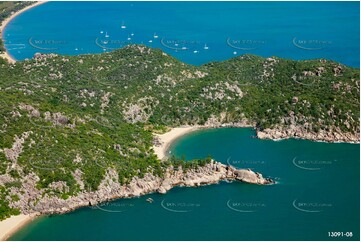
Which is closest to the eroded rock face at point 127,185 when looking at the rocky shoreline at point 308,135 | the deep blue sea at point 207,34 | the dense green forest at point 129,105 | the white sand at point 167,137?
the dense green forest at point 129,105

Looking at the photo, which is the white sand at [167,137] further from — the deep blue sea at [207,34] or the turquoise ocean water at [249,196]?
the deep blue sea at [207,34]

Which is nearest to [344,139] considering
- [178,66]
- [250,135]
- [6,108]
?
[250,135]

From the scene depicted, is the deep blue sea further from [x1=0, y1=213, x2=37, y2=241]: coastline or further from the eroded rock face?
[x1=0, y1=213, x2=37, y2=241]: coastline

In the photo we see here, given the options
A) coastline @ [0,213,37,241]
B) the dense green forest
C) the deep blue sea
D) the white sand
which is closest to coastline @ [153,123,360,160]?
the white sand

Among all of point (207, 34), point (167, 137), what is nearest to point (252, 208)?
point (167, 137)

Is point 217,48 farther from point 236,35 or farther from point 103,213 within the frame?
point 103,213

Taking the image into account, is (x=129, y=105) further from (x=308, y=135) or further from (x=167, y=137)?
(x=308, y=135)

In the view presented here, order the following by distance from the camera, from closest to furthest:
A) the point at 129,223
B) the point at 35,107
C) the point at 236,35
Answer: the point at 129,223 < the point at 35,107 < the point at 236,35
